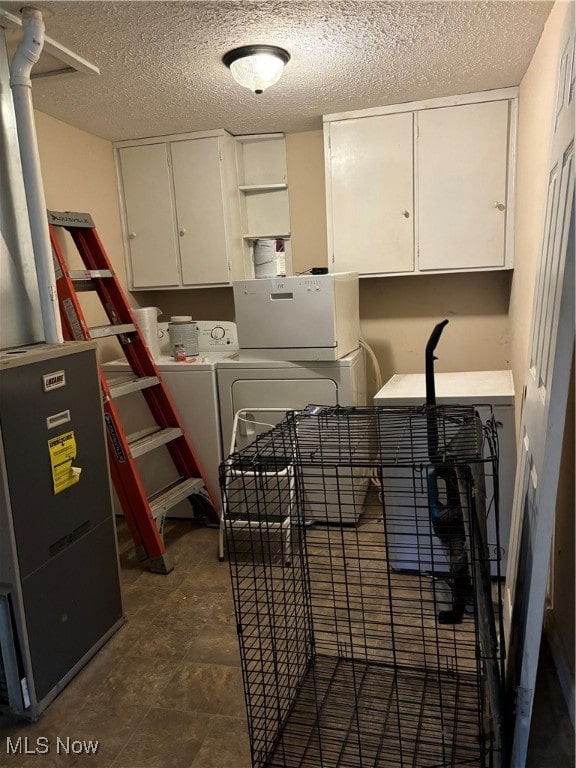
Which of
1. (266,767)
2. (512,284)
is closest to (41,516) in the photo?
(266,767)

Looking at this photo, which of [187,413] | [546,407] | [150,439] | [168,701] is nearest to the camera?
[546,407]

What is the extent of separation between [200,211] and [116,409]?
1.36 metres

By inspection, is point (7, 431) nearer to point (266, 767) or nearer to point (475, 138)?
point (266, 767)

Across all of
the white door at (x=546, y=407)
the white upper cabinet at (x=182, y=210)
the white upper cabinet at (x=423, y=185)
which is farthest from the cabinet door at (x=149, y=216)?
the white door at (x=546, y=407)

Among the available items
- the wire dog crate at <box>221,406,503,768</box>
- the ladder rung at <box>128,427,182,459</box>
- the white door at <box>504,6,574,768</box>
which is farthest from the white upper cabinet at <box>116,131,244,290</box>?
the white door at <box>504,6,574,768</box>

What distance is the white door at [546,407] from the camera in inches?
51.6

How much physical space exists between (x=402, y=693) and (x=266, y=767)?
0.52 m

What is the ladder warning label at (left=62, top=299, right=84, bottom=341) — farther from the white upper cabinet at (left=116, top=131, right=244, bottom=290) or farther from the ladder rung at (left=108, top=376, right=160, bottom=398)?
the white upper cabinet at (left=116, top=131, right=244, bottom=290)

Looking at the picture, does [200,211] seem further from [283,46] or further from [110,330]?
[283,46]

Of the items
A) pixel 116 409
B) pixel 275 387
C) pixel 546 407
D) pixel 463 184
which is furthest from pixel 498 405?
pixel 116 409

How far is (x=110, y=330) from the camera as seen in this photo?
2723 millimetres

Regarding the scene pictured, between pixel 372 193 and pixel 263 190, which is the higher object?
pixel 263 190

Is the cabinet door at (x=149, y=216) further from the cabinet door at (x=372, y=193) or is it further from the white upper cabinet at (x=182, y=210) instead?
the cabinet door at (x=372, y=193)

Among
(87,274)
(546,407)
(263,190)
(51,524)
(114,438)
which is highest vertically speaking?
(263,190)
